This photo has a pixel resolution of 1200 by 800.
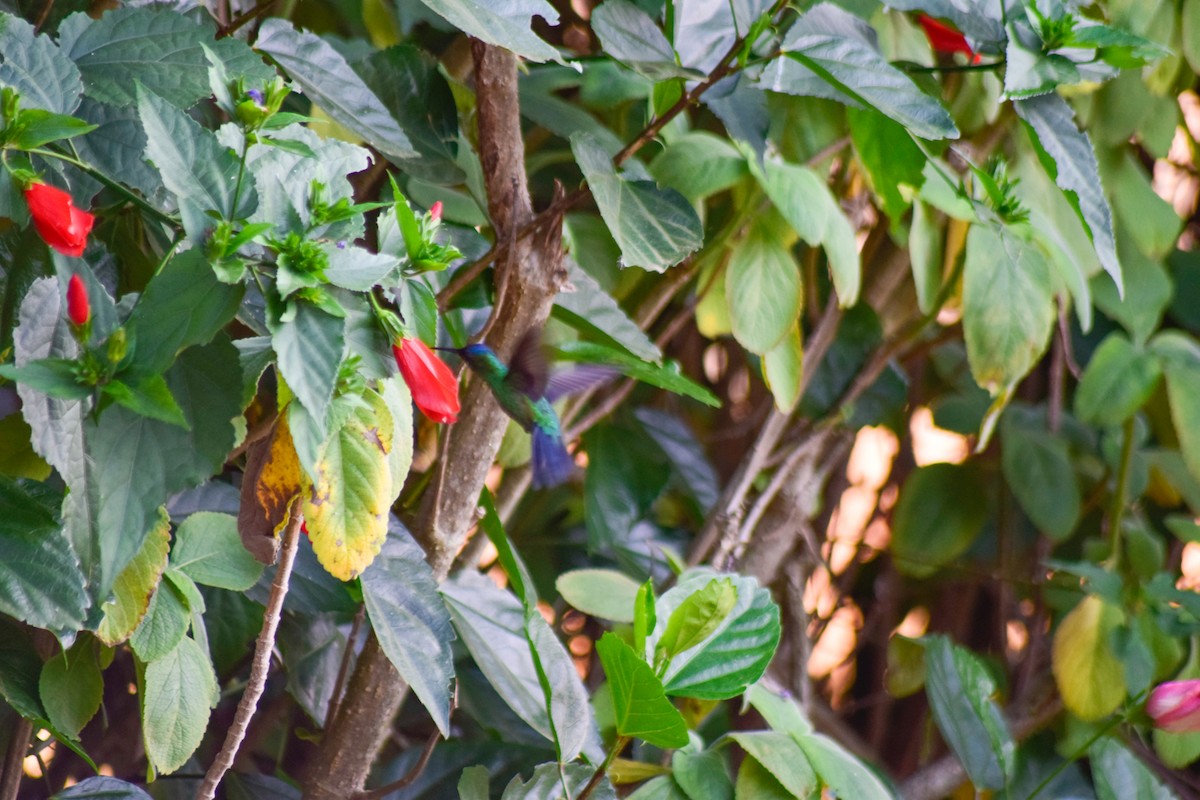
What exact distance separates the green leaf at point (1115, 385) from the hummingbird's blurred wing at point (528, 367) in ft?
2.24

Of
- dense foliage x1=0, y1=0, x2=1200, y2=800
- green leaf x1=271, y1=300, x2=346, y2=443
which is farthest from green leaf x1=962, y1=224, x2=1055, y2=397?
green leaf x1=271, y1=300, x2=346, y2=443

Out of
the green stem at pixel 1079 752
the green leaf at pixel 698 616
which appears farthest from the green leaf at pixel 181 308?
the green stem at pixel 1079 752

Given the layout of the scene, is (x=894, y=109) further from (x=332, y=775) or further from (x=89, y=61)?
(x=332, y=775)

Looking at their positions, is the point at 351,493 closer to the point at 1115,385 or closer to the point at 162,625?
the point at 162,625

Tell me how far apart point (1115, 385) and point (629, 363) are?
0.66 meters

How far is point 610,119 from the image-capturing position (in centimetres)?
100

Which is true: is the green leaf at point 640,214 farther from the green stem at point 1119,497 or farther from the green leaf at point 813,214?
the green stem at point 1119,497

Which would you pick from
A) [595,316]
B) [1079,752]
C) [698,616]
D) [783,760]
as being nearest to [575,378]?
[595,316]

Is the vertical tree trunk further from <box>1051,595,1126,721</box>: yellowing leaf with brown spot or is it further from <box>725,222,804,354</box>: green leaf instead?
<box>1051,595,1126,721</box>: yellowing leaf with brown spot

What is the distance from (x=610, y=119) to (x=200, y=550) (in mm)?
588

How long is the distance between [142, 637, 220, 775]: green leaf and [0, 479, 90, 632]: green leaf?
9 cm

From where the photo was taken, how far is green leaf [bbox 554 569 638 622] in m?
0.75

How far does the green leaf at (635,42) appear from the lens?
1.95 feet

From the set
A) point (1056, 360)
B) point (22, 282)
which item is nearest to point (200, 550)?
point (22, 282)
